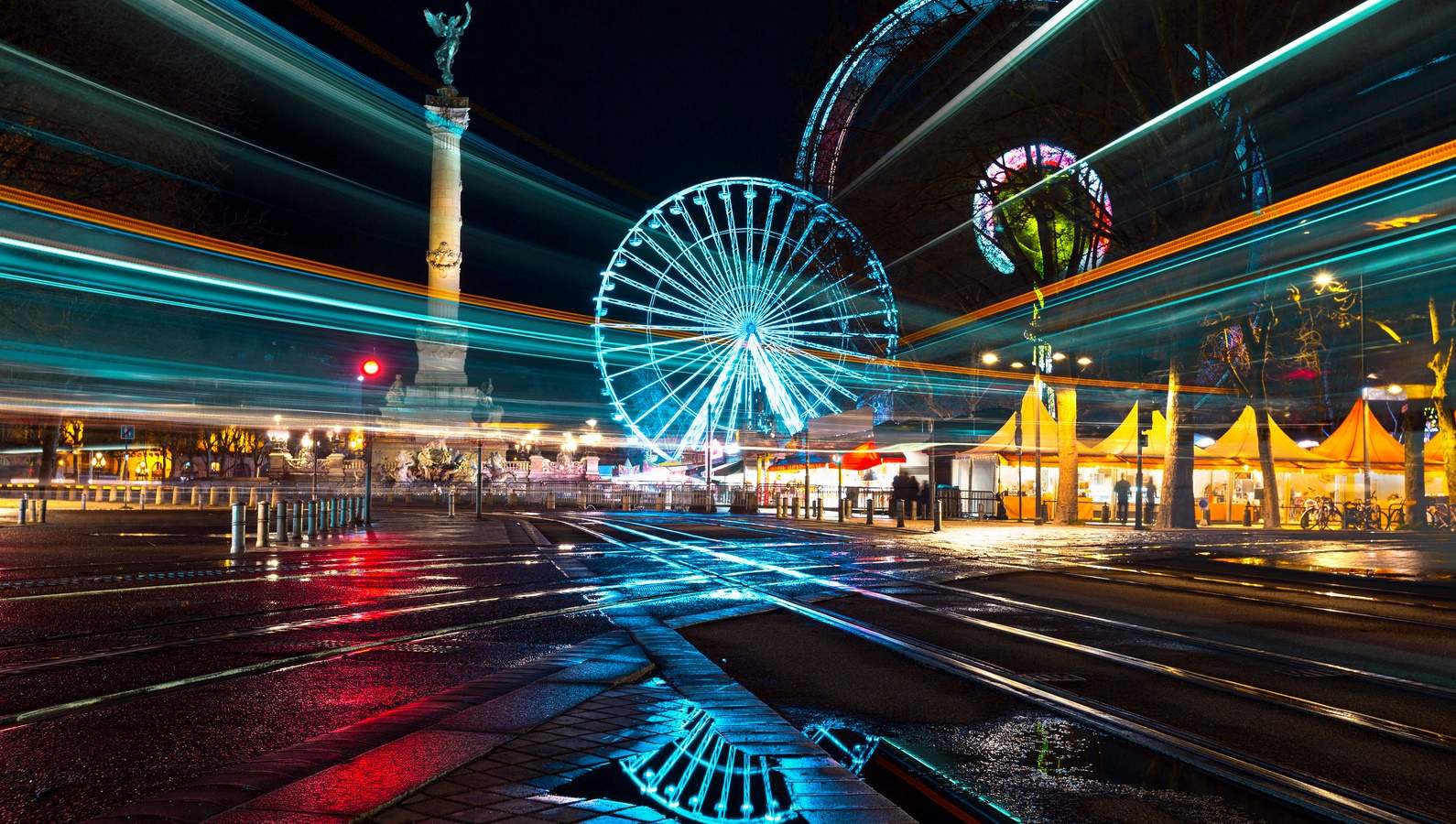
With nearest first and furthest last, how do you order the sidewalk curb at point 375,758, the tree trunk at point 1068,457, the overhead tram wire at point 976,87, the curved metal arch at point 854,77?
the sidewalk curb at point 375,758 < the overhead tram wire at point 976,87 < the curved metal arch at point 854,77 < the tree trunk at point 1068,457

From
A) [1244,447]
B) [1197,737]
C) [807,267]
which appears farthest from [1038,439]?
[1197,737]

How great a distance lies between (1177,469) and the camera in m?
32.2

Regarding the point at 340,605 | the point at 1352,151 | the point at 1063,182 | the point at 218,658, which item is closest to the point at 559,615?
the point at 340,605

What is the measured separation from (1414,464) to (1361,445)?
6.51 feet

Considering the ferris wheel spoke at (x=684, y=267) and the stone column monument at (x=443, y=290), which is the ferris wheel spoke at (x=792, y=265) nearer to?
the ferris wheel spoke at (x=684, y=267)

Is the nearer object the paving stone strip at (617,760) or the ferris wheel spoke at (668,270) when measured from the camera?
the paving stone strip at (617,760)

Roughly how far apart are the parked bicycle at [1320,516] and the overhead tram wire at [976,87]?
17.4 meters

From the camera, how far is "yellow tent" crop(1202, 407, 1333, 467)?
115ft

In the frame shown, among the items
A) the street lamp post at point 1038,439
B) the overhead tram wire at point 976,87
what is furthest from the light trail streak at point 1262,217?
the overhead tram wire at point 976,87

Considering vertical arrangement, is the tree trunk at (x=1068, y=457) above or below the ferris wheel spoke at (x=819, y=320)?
below

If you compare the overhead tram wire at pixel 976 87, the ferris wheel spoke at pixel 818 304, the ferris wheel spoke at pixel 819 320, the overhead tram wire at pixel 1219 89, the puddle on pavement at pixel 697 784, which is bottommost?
the puddle on pavement at pixel 697 784

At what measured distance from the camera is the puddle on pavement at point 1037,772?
4.26 meters

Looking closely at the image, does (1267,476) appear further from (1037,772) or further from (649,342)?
(1037,772)

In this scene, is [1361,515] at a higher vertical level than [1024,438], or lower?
lower
